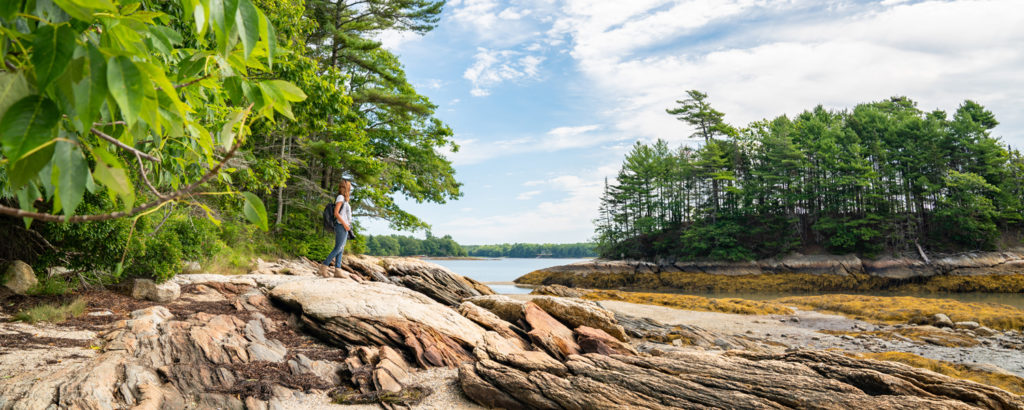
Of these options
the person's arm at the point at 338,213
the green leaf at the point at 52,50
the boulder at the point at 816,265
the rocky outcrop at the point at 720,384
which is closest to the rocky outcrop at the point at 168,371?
the rocky outcrop at the point at 720,384

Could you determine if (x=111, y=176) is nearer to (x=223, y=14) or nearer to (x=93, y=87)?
(x=93, y=87)

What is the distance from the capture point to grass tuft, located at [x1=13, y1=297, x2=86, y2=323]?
17.3 feet

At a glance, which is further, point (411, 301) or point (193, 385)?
point (411, 301)

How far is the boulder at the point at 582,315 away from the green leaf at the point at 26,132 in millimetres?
7132

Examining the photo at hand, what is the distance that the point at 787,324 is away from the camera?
42.5 ft

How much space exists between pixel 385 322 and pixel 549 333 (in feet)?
7.04

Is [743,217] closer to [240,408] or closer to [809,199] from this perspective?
[809,199]

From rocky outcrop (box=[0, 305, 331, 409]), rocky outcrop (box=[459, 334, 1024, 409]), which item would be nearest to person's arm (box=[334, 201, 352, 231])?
rocky outcrop (box=[0, 305, 331, 409])

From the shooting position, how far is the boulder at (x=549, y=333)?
5.95 meters

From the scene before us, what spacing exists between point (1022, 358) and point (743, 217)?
34.7 metres

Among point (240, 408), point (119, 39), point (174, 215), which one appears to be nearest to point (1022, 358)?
point (240, 408)

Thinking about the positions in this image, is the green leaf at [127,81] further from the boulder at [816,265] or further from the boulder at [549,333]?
the boulder at [816,265]

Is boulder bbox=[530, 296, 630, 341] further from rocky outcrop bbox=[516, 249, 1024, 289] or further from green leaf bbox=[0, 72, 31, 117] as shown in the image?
rocky outcrop bbox=[516, 249, 1024, 289]

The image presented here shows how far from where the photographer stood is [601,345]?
19.9 feet
